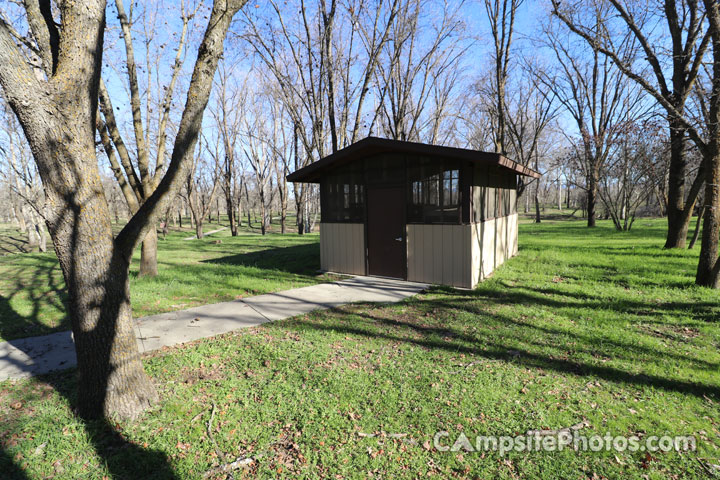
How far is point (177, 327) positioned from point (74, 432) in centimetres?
250

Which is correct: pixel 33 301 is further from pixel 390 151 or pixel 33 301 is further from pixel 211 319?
pixel 390 151

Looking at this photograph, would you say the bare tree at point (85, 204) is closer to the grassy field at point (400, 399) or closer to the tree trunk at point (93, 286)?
the tree trunk at point (93, 286)

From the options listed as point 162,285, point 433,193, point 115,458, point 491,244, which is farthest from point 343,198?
point 115,458

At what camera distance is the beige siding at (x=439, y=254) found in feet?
24.7

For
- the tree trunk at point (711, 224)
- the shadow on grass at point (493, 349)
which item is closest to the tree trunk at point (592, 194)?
the tree trunk at point (711, 224)

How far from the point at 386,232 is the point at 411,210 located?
908 mm

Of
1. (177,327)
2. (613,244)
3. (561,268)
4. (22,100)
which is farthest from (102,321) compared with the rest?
(613,244)

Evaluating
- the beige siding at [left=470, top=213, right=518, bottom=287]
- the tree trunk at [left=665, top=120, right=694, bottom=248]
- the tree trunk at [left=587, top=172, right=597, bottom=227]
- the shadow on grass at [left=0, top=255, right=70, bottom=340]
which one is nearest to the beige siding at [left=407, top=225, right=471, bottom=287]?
the beige siding at [left=470, top=213, right=518, bottom=287]

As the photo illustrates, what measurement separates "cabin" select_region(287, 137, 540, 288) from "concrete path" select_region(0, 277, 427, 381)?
2.55 feet

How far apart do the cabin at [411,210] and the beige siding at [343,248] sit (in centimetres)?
3

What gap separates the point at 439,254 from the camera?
25.9ft

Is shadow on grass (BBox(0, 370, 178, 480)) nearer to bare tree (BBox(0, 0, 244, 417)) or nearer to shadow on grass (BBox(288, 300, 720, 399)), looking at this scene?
bare tree (BBox(0, 0, 244, 417))

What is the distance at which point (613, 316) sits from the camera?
5.71m

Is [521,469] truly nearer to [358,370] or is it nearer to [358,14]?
[358,370]
